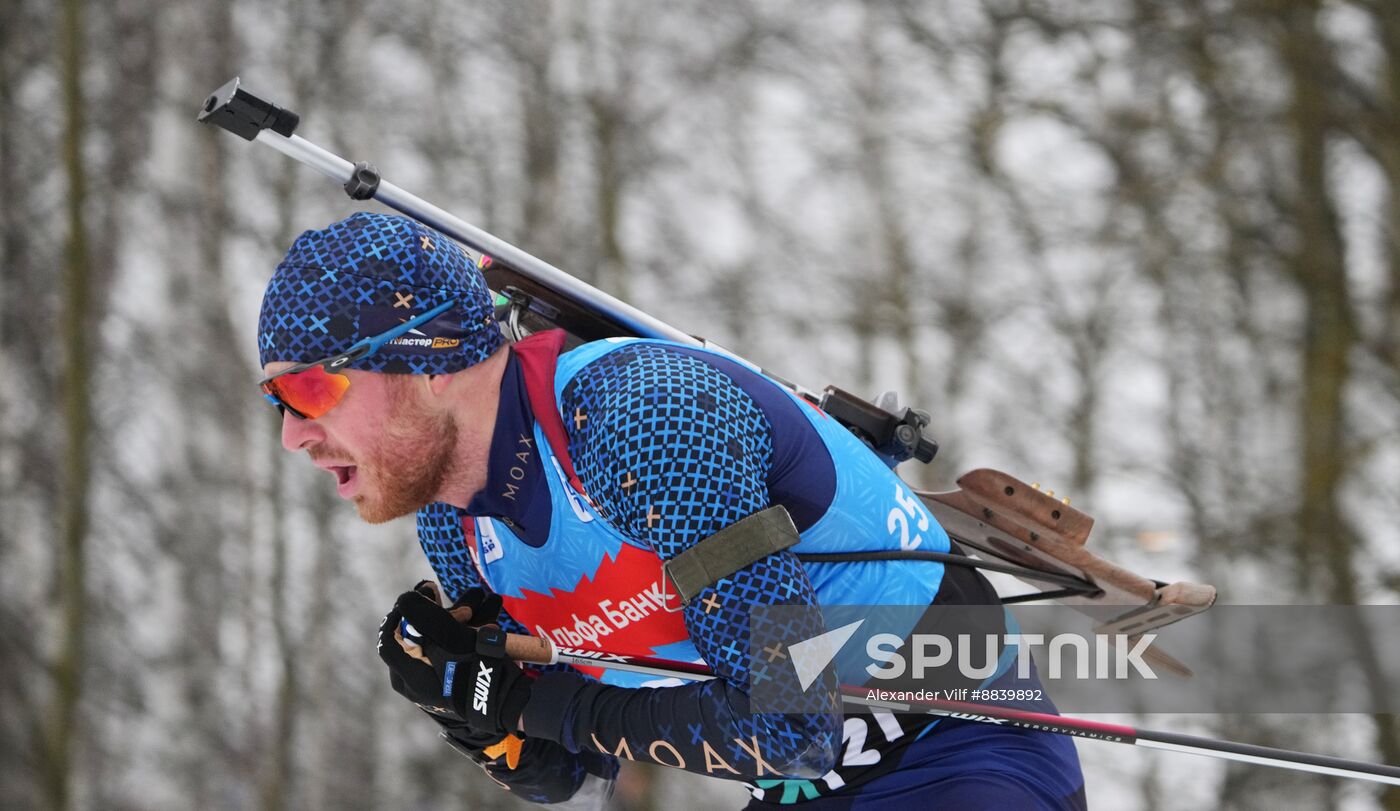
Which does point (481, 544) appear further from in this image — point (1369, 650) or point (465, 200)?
point (465, 200)

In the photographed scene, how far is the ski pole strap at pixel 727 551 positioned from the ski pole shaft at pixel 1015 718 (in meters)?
0.34

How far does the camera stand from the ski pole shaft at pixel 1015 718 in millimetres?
2570

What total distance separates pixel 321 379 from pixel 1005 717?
1191mm

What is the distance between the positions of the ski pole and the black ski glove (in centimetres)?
4

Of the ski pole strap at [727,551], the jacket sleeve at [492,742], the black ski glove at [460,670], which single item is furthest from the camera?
the jacket sleeve at [492,742]

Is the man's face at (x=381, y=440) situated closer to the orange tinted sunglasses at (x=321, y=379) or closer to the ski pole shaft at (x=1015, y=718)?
the orange tinted sunglasses at (x=321, y=379)

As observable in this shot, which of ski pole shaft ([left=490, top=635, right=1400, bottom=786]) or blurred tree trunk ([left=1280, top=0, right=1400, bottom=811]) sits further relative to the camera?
blurred tree trunk ([left=1280, top=0, right=1400, bottom=811])

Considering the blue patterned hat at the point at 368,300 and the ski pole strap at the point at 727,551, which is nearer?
the ski pole strap at the point at 727,551

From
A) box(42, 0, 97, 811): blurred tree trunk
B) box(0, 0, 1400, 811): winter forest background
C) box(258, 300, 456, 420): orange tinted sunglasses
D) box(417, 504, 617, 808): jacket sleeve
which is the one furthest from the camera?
box(42, 0, 97, 811): blurred tree trunk

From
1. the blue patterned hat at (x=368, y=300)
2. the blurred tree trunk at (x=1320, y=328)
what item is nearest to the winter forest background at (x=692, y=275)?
the blurred tree trunk at (x=1320, y=328)

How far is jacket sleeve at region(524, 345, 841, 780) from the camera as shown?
2.21 metres

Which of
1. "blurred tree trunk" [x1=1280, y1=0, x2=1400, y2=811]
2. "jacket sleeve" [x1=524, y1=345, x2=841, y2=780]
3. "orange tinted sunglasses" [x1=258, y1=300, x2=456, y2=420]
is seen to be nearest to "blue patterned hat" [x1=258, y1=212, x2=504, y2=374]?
"orange tinted sunglasses" [x1=258, y1=300, x2=456, y2=420]

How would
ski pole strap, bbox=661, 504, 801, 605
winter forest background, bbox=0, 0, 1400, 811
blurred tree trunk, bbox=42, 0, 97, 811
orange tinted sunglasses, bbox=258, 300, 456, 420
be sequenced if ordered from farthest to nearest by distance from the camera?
1. blurred tree trunk, bbox=42, 0, 97, 811
2. winter forest background, bbox=0, 0, 1400, 811
3. orange tinted sunglasses, bbox=258, 300, 456, 420
4. ski pole strap, bbox=661, 504, 801, 605

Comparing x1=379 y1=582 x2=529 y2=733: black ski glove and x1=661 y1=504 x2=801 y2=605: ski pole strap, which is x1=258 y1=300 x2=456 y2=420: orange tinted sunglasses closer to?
x1=379 y1=582 x2=529 y2=733: black ski glove
